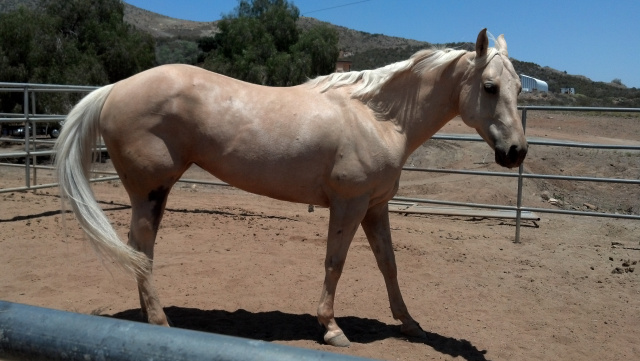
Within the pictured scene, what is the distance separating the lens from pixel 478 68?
3623mm

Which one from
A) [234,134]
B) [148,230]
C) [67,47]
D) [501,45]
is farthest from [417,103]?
[67,47]

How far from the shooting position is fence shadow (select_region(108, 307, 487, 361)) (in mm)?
3848

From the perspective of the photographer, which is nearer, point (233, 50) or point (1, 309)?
point (1, 309)

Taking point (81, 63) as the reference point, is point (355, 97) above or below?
below

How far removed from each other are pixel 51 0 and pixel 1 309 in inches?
1090

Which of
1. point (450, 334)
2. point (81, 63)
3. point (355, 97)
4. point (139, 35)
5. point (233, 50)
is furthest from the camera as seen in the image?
point (233, 50)

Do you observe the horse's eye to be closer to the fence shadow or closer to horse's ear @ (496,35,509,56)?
horse's ear @ (496,35,509,56)

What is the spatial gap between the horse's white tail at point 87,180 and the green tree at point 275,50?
21.7 metres

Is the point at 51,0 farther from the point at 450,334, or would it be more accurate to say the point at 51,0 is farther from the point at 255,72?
the point at 450,334

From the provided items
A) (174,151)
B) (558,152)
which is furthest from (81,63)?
(174,151)

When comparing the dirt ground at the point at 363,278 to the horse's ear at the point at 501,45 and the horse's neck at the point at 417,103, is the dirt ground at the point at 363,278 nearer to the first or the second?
the horse's neck at the point at 417,103

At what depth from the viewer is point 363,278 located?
208 inches

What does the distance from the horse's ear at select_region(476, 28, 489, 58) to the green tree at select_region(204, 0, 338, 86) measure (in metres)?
21.6

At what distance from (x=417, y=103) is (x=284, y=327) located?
5.86 feet
